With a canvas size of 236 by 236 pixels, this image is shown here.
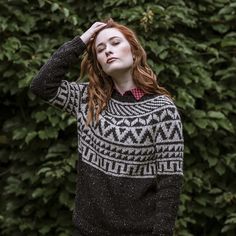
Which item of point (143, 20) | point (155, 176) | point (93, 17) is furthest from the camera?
point (93, 17)

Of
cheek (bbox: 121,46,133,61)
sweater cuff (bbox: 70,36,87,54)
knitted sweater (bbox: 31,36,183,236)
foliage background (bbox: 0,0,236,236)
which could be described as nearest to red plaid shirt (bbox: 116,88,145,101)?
knitted sweater (bbox: 31,36,183,236)

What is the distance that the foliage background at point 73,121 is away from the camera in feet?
12.9

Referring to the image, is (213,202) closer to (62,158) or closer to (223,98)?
(223,98)

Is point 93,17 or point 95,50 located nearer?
point 95,50

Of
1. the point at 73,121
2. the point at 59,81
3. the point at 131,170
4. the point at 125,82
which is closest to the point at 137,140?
the point at 131,170

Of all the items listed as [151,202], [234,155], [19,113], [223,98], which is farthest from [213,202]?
[151,202]

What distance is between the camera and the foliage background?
3.92 metres

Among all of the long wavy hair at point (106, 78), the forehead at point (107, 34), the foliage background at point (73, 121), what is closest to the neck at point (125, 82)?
the long wavy hair at point (106, 78)

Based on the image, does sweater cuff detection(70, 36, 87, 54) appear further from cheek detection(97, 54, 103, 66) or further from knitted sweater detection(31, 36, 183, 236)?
knitted sweater detection(31, 36, 183, 236)

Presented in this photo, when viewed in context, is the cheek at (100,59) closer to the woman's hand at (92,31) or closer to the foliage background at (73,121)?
the woman's hand at (92,31)

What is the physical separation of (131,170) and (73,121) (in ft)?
4.52

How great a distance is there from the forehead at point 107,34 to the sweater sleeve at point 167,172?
337 mm

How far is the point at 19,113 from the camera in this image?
424cm

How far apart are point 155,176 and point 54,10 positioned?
73.5 inches
